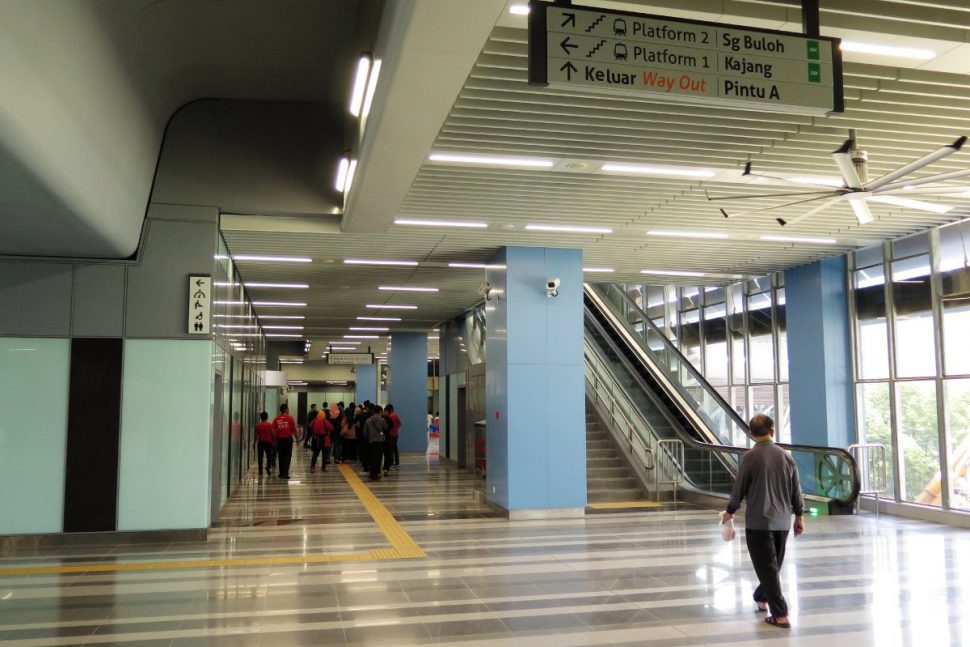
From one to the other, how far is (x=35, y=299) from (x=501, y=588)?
20.3 feet

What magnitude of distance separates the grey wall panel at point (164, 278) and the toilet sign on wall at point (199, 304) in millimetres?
70

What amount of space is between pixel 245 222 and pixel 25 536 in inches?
168

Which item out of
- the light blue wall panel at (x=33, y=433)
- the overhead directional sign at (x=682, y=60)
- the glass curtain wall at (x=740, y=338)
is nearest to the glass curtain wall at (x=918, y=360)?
the glass curtain wall at (x=740, y=338)

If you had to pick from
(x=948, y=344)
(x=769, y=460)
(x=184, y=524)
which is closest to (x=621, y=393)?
(x=948, y=344)

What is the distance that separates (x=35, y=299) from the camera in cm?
907

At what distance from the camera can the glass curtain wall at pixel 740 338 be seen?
50.7 ft

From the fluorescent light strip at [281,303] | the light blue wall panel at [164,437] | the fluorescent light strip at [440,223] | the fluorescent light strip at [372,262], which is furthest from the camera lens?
the fluorescent light strip at [281,303]

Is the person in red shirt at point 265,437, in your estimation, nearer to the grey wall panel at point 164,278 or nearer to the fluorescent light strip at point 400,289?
the fluorescent light strip at point 400,289

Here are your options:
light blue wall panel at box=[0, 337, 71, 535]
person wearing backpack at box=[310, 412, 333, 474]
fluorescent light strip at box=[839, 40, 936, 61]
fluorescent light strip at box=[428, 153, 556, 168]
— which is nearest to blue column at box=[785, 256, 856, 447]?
fluorescent light strip at box=[428, 153, 556, 168]

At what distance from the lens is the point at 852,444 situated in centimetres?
1254

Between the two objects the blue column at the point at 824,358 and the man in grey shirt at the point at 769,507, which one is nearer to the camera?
the man in grey shirt at the point at 769,507

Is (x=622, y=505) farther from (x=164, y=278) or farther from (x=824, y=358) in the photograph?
(x=164, y=278)

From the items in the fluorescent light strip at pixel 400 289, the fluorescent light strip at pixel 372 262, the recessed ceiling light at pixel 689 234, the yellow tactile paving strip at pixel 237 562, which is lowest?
the yellow tactile paving strip at pixel 237 562

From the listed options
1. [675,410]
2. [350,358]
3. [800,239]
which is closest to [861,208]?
[800,239]
